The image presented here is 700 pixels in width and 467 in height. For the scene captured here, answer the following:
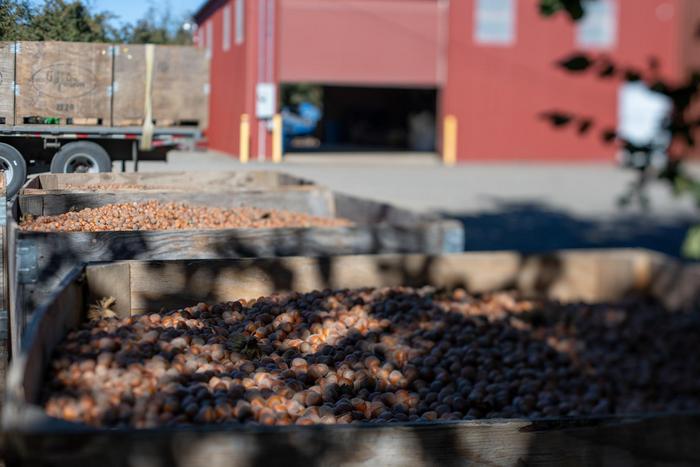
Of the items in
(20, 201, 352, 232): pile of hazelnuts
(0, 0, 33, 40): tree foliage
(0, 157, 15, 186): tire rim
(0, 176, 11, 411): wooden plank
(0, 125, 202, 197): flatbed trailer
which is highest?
(0, 0, 33, 40): tree foliage

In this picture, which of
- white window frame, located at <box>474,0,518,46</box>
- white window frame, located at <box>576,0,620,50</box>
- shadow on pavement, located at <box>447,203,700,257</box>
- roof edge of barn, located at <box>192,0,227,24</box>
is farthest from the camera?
white window frame, located at <box>576,0,620,50</box>

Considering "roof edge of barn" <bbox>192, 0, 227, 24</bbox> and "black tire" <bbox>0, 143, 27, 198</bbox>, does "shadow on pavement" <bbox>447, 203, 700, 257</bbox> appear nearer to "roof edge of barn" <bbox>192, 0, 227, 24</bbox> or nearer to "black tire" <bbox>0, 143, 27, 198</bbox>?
"roof edge of barn" <bbox>192, 0, 227, 24</bbox>

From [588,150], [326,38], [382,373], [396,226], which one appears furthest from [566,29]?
[382,373]

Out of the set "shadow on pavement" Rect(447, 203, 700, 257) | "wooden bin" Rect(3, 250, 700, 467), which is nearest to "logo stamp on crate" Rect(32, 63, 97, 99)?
"wooden bin" Rect(3, 250, 700, 467)

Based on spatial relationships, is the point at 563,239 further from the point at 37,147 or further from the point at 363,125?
the point at 363,125

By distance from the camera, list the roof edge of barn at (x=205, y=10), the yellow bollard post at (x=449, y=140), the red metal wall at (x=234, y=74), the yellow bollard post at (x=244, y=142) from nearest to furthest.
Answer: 1. the roof edge of barn at (x=205, y=10)
2. the red metal wall at (x=234, y=74)
3. the yellow bollard post at (x=244, y=142)
4. the yellow bollard post at (x=449, y=140)

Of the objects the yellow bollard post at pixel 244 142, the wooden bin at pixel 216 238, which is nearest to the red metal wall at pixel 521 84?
the wooden bin at pixel 216 238

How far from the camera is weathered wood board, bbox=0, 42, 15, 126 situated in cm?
297

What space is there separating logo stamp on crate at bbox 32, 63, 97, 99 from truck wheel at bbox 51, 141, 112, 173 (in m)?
0.19

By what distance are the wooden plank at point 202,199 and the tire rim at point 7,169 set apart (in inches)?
4.8

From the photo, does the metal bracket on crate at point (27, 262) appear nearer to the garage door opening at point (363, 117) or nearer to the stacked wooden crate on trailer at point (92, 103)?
the stacked wooden crate on trailer at point (92, 103)

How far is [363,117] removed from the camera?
149 feet

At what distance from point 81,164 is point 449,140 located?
25841 mm

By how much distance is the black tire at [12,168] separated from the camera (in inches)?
124
